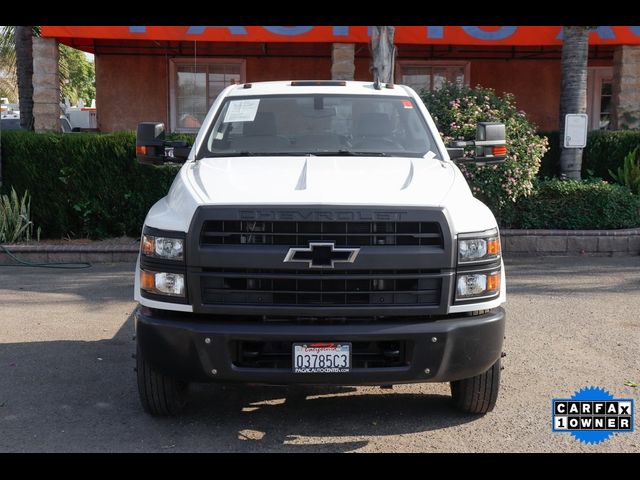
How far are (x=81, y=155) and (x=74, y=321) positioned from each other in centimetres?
412

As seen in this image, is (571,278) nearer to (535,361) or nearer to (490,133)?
(535,361)

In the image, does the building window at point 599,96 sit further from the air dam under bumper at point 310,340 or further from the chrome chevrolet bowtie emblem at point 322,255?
the chrome chevrolet bowtie emblem at point 322,255

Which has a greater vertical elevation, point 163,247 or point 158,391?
point 163,247

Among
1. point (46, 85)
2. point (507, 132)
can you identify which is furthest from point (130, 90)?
point (507, 132)

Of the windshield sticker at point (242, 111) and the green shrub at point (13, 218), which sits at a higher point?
the windshield sticker at point (242, 111)

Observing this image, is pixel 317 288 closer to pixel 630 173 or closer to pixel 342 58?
pixel 630 173

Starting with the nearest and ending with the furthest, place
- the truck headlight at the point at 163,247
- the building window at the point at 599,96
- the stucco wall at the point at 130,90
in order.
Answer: the truck headlight at the point at 163,247, the stucco wall at the point at 130,90, the building window at the point at 599,96

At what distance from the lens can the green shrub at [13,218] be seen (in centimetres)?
1047

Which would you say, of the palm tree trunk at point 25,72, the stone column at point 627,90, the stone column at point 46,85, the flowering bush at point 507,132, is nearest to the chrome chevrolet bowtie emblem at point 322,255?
the flowering bush at point 507,132

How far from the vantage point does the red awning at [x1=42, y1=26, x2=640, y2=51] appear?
1361 centimetres

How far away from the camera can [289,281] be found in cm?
414

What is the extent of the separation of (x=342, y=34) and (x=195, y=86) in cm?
402

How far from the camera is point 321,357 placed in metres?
4.05

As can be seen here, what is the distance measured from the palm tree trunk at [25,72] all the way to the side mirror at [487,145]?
426 inches
